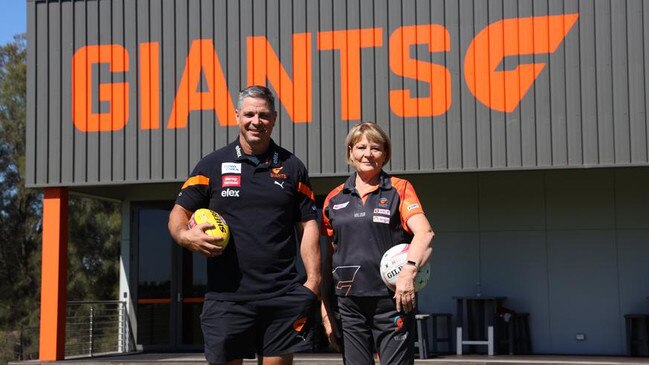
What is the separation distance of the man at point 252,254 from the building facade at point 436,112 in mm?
7813

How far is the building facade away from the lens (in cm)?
1198

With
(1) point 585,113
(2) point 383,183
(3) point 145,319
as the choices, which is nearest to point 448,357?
(1) point 585,113

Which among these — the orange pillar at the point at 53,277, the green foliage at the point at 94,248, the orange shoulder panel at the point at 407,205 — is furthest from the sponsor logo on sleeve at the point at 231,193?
the green foliage at the point at 94,248

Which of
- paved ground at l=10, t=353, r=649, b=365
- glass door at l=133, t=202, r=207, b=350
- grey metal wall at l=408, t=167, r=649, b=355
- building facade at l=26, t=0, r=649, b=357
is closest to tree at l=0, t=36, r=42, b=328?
glass door at l=133, t=202, r=207, b=350

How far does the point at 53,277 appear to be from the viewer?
13.4 metres

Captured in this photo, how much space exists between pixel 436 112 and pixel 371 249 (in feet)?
26.3

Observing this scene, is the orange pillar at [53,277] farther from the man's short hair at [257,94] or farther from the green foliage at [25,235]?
the green foliage at [25,235]

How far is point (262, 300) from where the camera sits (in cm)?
447

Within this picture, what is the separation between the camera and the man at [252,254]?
4.47 meters

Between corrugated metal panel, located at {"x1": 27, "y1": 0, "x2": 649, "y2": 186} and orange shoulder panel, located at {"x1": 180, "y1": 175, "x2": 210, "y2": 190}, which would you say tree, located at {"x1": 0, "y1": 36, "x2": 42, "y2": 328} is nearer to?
corrugated metal panel, located at {"x1": 27, "y1": 0, "x2": 649, "y2": 186}

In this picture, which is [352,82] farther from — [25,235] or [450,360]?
[25,235]

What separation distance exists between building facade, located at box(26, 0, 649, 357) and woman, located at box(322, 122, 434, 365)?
300 inches

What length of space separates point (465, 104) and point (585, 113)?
4.67ft

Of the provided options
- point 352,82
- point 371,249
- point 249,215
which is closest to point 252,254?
point 249,215
